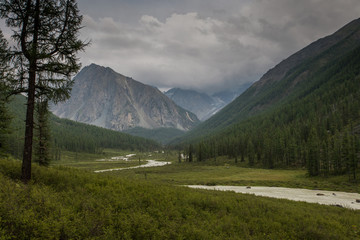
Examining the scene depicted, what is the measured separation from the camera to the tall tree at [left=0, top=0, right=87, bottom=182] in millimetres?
13055

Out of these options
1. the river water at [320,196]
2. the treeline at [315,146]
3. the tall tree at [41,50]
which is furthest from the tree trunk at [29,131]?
the treeline at [315,146]

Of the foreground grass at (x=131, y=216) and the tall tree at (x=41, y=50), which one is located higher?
the tall tree at (x=41, y=50)

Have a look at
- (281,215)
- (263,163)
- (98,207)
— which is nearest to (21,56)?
(98,207)

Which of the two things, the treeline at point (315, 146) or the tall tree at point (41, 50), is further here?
the treeline at point (315, 146)

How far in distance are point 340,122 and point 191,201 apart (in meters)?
151

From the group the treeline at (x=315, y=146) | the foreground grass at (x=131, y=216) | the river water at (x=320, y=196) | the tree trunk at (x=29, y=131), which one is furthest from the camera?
the treeline at (x=315, y=146)

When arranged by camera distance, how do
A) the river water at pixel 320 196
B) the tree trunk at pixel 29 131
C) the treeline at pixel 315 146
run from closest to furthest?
the tree trunk at pixel 29 131, the river water at pixel 320 196, the treeline at pixel 315 146

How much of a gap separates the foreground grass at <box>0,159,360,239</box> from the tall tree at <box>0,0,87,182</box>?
426 centimetres

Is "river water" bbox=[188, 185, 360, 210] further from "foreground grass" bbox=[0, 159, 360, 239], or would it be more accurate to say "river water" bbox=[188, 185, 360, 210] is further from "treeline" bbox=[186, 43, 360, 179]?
"treeline" bbox=[186, 43, 360, 179]

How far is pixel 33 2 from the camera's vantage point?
13422 mm

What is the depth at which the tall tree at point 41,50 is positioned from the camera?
13055 mm

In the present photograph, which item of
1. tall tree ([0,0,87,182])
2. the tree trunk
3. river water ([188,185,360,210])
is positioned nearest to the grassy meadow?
the tree trunk

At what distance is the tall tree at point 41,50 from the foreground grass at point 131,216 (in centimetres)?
426

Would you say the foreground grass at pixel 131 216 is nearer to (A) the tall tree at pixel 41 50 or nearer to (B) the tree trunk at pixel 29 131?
(B) the tree trunk at pixel 29 131
